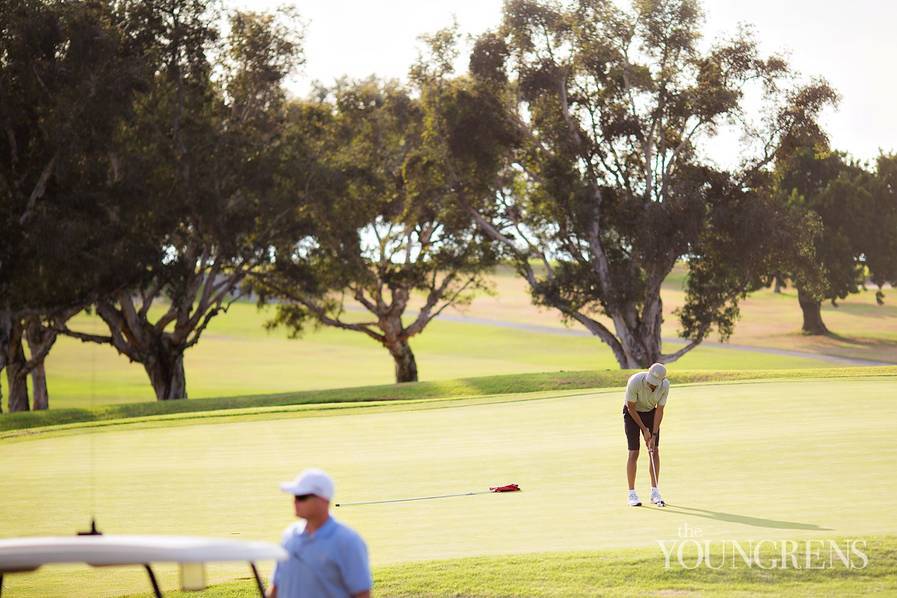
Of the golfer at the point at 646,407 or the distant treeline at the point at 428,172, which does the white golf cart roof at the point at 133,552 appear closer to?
the golfer at the point at 646,407

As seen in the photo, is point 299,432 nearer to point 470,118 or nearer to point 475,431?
point 475,431

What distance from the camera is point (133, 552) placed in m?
5.67

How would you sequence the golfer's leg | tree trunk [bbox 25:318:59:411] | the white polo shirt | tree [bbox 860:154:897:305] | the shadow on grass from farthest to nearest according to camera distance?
tree [bbox 860:154:897:305], tree trunk [bbox 25:318:59:411], the white polo shirt, the golfer's leg, the shadow on grass

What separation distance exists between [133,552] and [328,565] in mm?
1645

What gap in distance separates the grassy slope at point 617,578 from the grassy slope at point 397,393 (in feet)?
67.4

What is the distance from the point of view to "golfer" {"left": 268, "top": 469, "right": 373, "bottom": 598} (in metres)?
7.07

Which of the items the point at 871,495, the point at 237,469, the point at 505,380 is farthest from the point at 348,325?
the point at 871,495

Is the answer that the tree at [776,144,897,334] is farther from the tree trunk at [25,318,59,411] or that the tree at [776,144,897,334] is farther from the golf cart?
the golf cart

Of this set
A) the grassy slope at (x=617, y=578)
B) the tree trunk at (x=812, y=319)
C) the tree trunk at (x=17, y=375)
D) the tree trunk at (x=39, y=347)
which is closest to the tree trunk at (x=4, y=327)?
the tree trunk at (x=39, y=347)

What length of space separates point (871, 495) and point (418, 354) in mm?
77967

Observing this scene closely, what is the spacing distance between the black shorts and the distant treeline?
29402 millimetres

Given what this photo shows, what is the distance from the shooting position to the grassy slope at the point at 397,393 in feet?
110

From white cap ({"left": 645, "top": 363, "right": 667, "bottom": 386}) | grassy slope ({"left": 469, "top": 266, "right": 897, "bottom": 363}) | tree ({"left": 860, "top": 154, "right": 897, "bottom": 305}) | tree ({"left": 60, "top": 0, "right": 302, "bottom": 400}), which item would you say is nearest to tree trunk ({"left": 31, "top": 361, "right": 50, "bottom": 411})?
tree ({"left": 60, "top": 0, "right": 302, "bottom": 400})

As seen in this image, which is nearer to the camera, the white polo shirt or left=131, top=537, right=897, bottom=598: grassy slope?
left=131, top=537, right=897, bottom=598: grassy slope
